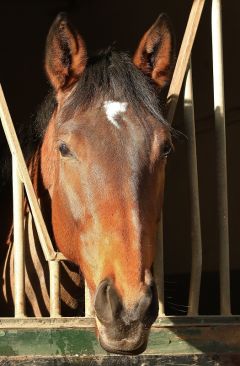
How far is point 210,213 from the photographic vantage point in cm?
530

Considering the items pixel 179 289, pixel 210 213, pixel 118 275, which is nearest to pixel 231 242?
pixel 210 213

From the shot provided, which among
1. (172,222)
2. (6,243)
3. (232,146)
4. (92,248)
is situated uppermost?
(92,248)

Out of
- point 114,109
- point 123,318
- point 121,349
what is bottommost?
point 121,349

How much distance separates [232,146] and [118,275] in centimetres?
306

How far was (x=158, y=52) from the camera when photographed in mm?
2879

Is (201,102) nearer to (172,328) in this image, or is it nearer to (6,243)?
(6,243)

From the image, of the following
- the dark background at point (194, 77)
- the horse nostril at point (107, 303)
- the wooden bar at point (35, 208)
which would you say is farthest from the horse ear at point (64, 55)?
the dark background at point (194, 77)

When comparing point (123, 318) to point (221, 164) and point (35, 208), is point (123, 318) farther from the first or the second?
point (221, 164)

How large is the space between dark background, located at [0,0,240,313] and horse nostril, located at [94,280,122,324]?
2.88m

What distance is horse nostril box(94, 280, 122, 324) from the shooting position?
213cm

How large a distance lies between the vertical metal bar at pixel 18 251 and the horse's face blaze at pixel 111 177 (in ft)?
0.45

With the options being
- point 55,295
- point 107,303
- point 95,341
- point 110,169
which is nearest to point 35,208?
point 55,295

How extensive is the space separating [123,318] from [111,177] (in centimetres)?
49

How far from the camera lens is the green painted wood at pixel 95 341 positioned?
2.52 m
